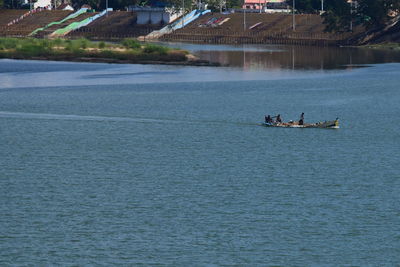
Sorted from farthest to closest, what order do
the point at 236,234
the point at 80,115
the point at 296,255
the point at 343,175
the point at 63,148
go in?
the point at 80,115
the point at 63,148
the point at 343,175
the point at 236,234
the point at 296,255

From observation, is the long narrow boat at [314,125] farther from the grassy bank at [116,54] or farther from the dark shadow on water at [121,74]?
the grassy bank at [116,54]

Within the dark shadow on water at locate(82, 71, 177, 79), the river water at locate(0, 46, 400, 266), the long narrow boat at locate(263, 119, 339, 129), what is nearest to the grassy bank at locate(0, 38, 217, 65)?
the dark shadow on water at locate(82, 71, 177, 79)

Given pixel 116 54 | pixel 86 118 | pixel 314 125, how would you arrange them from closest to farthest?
pixel 314 125 → pixel 86 118 → pixel 116 54

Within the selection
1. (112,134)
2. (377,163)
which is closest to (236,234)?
(377,163)

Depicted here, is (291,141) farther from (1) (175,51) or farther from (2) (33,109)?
(1) (175,51)

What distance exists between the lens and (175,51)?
7470 inches

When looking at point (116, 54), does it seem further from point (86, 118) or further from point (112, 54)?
point (86, 118)

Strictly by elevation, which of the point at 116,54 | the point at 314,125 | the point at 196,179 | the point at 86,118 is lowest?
the point at 196,179

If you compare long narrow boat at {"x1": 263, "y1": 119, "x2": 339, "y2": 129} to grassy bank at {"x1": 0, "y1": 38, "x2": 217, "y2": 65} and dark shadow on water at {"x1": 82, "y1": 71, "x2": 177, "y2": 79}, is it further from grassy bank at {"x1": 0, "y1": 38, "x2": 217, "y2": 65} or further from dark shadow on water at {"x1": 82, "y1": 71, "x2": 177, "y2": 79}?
grassy bank at {"x1": 0, "y1": 38, "x2": 217, "y2": 65}

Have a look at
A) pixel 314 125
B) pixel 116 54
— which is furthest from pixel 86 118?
pixel 116 54

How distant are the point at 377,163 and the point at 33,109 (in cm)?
5172

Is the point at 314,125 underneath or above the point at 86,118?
underneath

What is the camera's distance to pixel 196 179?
7150 centimetres

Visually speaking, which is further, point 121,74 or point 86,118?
point 121,74
